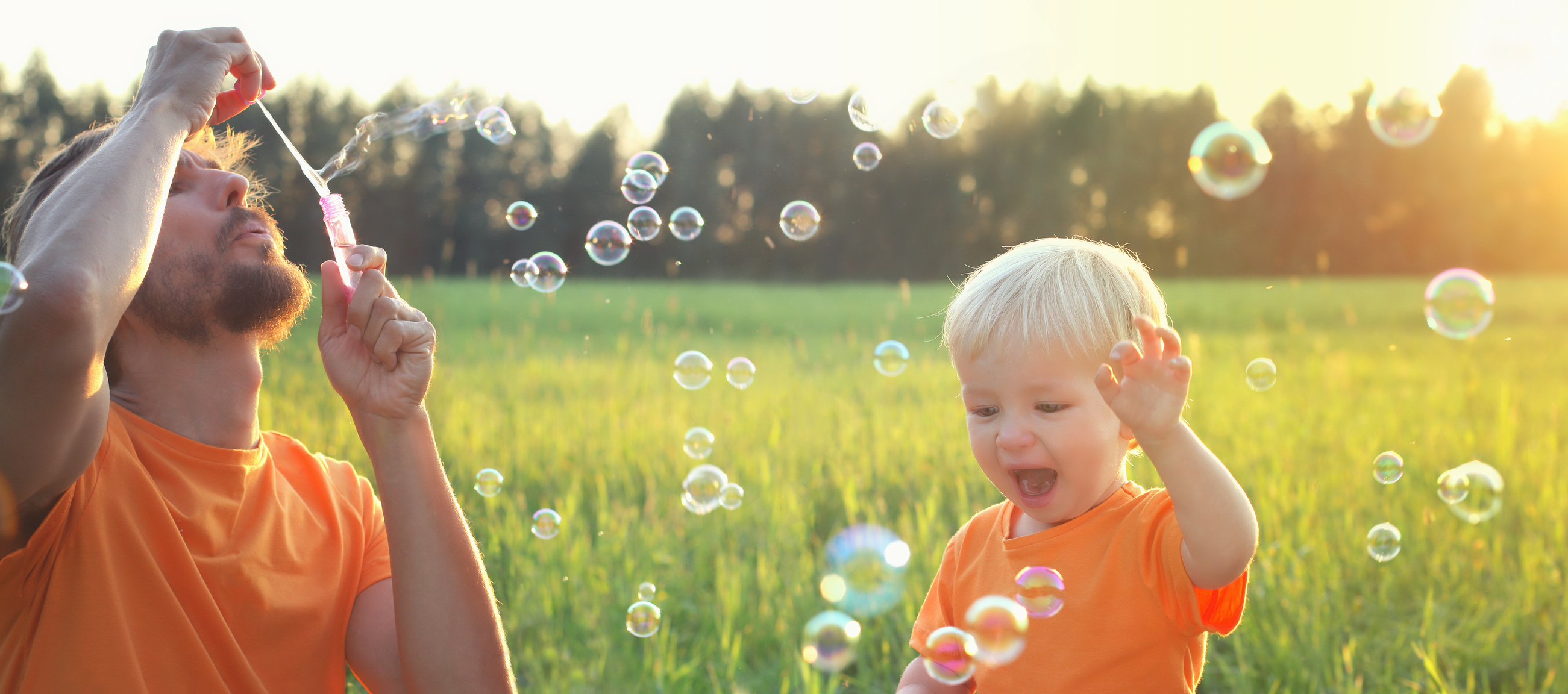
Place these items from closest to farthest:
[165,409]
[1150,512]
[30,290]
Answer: [30,290], [1150,512], [165,409]

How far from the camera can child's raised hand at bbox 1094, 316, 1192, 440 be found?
1.45 m

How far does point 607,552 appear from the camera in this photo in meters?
3.43

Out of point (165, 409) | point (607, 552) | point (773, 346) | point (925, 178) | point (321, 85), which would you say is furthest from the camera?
point (321, 85)

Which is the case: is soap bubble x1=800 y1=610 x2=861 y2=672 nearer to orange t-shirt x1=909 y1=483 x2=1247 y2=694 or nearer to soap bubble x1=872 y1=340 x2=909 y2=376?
Answer: orange t-shirt x1=909 y1=483 x2=1247 y2=694

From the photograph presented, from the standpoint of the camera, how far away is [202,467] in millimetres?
1993

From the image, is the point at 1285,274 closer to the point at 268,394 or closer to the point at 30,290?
the point at 268,394

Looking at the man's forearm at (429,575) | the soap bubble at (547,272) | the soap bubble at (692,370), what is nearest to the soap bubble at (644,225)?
the soap bubble at (547,272)

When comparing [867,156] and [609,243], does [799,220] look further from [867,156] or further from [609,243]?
[609,243]

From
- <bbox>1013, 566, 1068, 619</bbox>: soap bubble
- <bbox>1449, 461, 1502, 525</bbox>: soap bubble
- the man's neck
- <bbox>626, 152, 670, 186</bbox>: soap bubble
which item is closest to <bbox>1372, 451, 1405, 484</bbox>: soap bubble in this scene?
<bbox>1449, 461, 1502, 525</bbox>: soap bubble

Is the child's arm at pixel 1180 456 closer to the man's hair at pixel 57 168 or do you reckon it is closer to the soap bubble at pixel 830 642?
the soap bubble at pixel 830 642

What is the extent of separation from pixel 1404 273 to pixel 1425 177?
2.94 meters

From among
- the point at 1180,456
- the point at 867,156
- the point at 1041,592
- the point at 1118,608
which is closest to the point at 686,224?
the point at 867,156

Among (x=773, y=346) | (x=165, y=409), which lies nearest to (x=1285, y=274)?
(x=773, y=346)

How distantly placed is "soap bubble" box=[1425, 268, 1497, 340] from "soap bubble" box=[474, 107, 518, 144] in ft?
9.97
